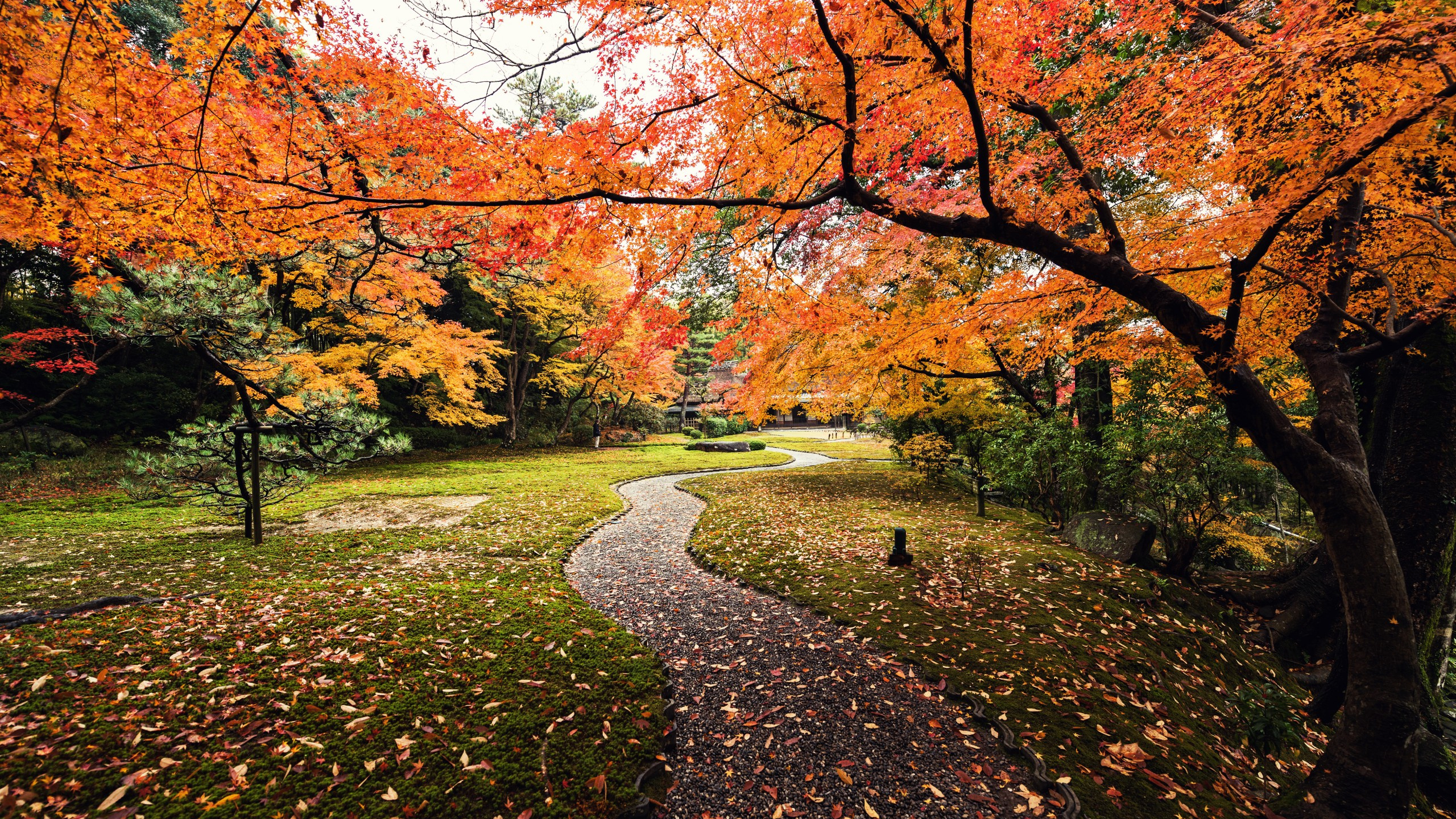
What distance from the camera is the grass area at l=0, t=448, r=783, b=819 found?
2.23 meters

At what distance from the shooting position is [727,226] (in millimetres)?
8969

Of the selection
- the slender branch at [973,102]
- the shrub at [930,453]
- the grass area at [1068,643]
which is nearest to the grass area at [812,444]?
the shrub at [930,453]

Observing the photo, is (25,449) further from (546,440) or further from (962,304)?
(962,304)

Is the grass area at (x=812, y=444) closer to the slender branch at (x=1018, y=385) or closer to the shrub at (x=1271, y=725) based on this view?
the slender branch at (x=1018, y=385)

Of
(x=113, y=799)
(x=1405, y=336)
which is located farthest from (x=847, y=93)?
(x=113, y=799)

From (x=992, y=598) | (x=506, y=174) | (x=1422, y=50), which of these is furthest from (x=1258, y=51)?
(x=506, y=174)

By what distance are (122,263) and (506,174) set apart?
7768mm

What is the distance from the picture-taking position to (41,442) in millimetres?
11227

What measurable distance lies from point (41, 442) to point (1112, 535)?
23.5 meters

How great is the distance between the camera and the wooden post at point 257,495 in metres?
5.94

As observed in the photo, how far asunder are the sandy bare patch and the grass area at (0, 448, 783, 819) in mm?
1737

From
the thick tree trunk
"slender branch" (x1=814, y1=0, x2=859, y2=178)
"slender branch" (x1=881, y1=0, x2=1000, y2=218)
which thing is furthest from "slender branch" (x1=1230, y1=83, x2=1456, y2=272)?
"slender branch" (x1=814, y1=0, x2=859, y2=178)

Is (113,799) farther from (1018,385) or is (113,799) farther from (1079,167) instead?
(1018,385)

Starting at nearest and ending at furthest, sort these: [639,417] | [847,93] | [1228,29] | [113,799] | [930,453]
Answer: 1. [113,799]
2. [847,93]
3. [1228,29]
4. [930,453]
5. [639,417]
